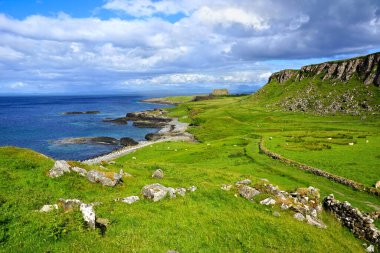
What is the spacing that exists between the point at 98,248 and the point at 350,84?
202 metres

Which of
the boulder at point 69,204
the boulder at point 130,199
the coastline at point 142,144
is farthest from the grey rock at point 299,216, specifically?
the coastline at point 142,144

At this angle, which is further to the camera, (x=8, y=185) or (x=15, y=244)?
(x=8, y=185)

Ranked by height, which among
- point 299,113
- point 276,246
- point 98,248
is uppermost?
point 98,248

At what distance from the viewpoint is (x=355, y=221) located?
26.0 meters

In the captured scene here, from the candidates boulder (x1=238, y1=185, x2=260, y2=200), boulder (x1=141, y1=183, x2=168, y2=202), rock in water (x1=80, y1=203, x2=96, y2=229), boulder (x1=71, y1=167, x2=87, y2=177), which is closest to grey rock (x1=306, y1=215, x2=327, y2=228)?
boulder (x1=238, y1=185, x2=260, y2=200)

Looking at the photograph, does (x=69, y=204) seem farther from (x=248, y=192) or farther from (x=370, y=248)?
(x=370, y=248)

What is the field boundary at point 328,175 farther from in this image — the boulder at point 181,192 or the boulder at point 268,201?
the boulder at point 181,192

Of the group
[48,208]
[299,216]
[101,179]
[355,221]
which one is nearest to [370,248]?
[355,221]

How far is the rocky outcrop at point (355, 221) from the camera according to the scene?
24173 millimetres

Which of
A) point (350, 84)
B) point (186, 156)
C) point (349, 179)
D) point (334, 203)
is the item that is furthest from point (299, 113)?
point (334, 203)

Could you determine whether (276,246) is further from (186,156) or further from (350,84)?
(350,84)

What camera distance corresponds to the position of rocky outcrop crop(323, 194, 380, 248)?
952 inches

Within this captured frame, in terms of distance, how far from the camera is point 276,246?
67.9ft

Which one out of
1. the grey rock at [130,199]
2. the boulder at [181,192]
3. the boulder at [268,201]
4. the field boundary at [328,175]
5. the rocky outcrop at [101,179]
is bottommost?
the field boundary at [328,175]
